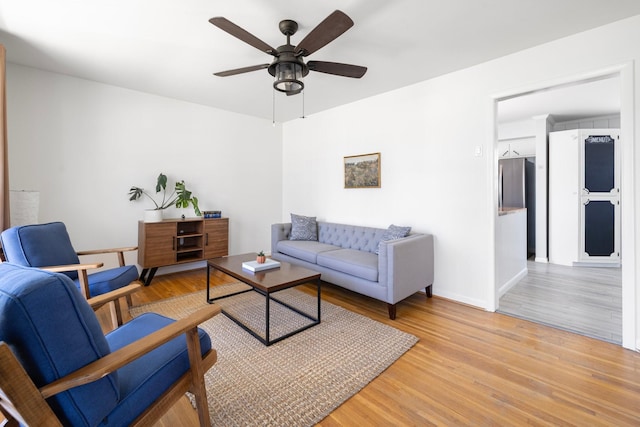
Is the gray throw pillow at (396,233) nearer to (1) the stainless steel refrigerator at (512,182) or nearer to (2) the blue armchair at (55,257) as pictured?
(2) the blue armchair at (55,257)

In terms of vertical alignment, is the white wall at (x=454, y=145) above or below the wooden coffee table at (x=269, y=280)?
above

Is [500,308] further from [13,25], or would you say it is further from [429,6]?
[13,25]

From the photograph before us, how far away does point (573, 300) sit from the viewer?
331cm

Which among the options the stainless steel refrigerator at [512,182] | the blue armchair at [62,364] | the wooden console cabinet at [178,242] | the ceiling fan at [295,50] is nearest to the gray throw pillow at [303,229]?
the wooden console cabinet at [178,242]

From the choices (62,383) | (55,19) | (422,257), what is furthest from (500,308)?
(55,19)

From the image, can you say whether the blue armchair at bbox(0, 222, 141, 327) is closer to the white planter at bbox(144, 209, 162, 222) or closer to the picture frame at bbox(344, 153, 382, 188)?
the white planter at bbox(144, 209, 162, 222)

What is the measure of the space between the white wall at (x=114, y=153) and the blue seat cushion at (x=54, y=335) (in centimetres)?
329

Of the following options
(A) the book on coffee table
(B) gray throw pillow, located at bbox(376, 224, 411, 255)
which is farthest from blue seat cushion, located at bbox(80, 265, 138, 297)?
(B) gray throw pillow, located at bbox(376, 224, 411, 255)

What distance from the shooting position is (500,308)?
10.2 ft

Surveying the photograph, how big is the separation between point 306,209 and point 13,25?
4.01 metres

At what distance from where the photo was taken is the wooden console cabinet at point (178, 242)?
383cm

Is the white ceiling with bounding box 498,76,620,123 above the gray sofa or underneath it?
above

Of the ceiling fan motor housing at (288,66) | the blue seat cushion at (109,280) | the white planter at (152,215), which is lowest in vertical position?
the blue seat cushion at (109,280)

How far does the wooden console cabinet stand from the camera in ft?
12.6
